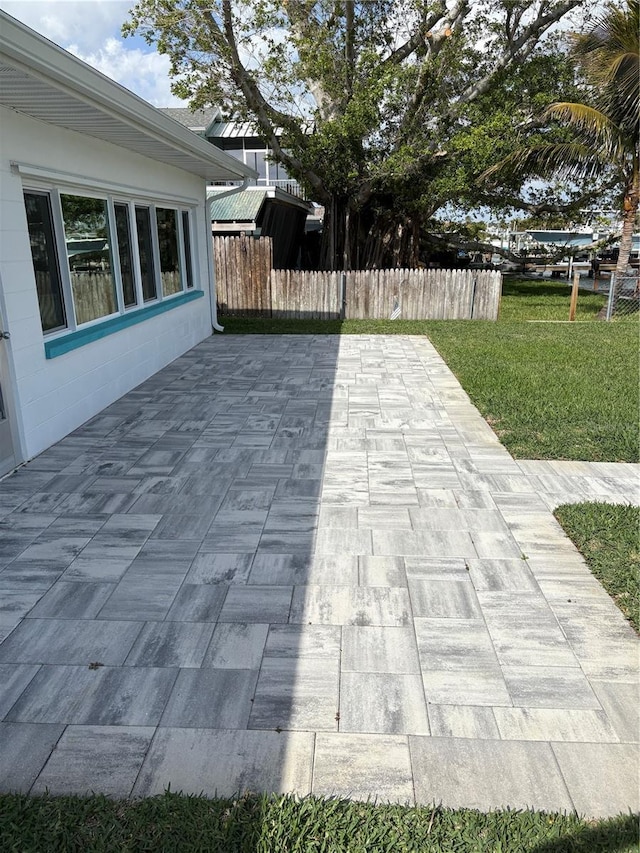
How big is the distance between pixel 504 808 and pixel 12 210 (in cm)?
474

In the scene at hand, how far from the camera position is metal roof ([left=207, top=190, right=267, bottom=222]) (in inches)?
590

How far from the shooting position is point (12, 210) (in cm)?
450

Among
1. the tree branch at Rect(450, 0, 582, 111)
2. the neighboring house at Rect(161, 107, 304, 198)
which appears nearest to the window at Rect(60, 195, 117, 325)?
the tree branch at Rect(450, 0, 582, 111)

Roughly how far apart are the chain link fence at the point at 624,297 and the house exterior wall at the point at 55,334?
9.45m

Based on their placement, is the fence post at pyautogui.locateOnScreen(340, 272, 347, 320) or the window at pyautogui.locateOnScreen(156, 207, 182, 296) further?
the fence post at pyautogui.locateOnScreen(340, 272, 347, 320)

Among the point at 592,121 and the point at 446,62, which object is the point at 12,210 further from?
the point at 446,62

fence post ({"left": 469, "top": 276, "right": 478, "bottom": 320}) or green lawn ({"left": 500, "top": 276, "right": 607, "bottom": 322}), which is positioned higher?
fence post ({"left": 469, "top": 276, "right": 478, "bottom": 320})

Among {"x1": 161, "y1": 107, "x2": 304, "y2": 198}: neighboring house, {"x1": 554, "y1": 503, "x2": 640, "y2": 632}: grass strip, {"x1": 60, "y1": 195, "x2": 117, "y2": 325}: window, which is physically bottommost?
{"x1": 554, "y1": 503, "x2": 640, "y2": 632}: grass strip

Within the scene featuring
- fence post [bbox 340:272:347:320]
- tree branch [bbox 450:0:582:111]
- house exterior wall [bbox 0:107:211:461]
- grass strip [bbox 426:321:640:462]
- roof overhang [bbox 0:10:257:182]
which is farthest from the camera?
tree branch [bbox 450:0:582:111]

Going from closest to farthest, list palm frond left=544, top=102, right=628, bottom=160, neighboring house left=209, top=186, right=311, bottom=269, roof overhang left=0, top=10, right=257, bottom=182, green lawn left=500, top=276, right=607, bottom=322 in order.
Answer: roof overhang left=0, top=10, right=257, bottom=182 → palm frond left=544, top=102, right=628, bottom=160 → green lawn left=500, top=276, right=607, bottom=322 → neighboring house left=209, top=186, right=311, bottom=269

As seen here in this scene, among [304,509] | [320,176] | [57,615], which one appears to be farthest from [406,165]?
[57,615]

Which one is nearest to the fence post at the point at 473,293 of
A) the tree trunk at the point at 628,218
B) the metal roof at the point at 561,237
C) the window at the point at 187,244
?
the tree trunk at the point at 628,218

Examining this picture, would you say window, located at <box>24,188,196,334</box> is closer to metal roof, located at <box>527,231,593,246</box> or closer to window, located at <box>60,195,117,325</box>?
window, located at <box>60,195,117,325</box>

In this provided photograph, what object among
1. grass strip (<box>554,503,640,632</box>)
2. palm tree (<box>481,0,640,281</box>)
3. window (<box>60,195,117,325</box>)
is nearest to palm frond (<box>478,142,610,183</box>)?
palm tree (<box>481,0,640,281</box>)
